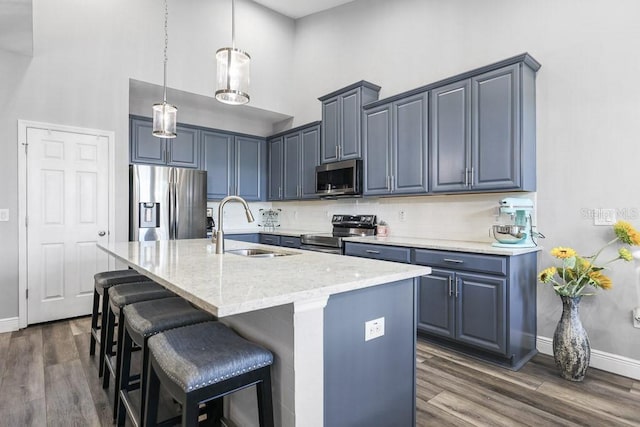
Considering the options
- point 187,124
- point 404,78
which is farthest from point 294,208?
point 404,78

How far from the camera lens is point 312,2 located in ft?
16.1

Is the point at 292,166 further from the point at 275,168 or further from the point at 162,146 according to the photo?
the point at 162,146

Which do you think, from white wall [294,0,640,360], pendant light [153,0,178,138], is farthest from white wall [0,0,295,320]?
white wall [294,0,640,360]

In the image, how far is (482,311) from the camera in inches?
104

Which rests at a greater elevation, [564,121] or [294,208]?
[564,121]

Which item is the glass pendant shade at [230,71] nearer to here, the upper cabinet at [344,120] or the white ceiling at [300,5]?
the upper cabinet at [344,120]

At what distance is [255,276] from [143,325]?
0.61 m

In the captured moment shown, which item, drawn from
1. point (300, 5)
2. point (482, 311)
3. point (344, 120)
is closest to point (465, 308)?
point (482, 311)

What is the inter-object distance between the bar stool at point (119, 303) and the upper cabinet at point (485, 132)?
2.46 m

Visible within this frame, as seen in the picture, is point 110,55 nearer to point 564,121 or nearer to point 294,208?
point 294,208

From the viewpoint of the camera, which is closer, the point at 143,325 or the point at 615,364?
the point at 143,325

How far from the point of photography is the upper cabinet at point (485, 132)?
269 centimetres

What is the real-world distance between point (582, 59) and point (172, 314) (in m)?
3.31

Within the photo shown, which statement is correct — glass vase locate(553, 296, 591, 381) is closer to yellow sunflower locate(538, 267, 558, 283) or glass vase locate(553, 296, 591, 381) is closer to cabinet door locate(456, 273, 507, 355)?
yellow sunflower locate(538, 267, 558, 283)
